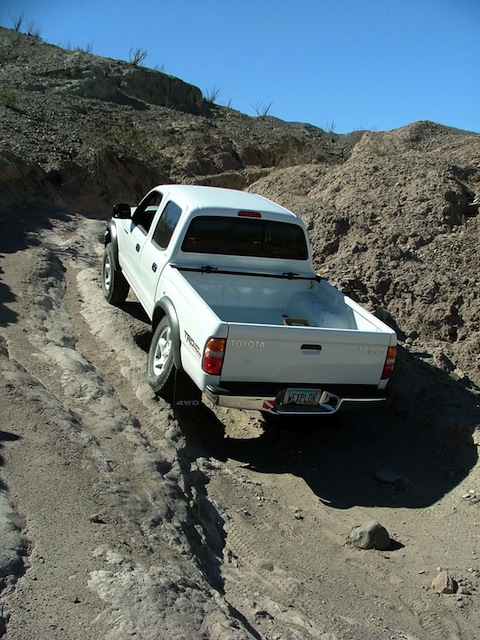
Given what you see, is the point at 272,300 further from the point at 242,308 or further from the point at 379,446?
the point at 379,446

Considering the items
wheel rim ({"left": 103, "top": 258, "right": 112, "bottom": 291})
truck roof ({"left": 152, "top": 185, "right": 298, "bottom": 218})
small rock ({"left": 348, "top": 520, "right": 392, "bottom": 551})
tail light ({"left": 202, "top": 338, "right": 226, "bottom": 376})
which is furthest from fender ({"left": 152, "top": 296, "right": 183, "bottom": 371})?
wheel rim ({"left": 103, "top": 258, "right": 112, "bottom": 291})

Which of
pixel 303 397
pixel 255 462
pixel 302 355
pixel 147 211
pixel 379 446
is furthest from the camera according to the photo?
pixel 147 211

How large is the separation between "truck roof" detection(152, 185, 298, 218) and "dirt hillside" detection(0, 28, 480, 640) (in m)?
1.72

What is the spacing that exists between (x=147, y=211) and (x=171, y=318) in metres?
2.47

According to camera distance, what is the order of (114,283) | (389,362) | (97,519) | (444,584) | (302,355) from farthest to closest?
(114,283) < (389,362) < (302,355) < (444,584) < (97,519)

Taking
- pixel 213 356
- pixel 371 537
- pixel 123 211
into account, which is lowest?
pixel 371 537

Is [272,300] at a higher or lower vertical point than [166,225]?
lower

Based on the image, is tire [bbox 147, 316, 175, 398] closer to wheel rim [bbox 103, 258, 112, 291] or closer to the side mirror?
the side mirror

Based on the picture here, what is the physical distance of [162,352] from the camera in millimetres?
6750

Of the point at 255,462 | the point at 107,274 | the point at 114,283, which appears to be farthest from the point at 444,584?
the point at 107,274

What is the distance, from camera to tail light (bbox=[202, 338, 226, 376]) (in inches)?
219

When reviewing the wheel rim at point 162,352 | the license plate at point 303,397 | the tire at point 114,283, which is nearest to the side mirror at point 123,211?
the tire at point 114,283

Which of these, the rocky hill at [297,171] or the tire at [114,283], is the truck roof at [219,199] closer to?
the tire at [114,283]

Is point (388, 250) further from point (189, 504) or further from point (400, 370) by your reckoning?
point (189, 504)
